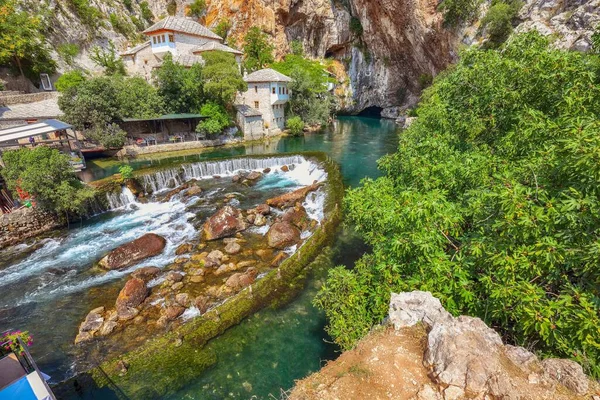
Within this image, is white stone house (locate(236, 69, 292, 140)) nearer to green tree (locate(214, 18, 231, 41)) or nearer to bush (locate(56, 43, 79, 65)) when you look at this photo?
green tree (locate(214, 18, 231, 41))

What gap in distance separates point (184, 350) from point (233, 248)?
6365mm

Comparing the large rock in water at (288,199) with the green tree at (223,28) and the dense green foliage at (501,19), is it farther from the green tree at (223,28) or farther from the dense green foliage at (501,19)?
the green tree at (223,28)

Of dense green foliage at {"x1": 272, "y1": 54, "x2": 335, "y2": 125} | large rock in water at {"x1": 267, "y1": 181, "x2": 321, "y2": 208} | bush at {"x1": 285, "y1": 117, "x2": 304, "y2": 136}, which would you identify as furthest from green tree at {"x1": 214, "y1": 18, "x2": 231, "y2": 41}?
large rock in water at {"x1": 267, "y1": 181, "x2": 321, "y2": 208}

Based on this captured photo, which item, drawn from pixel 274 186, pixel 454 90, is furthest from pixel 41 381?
pixel 274 186

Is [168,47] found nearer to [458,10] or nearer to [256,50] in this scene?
[256,50]

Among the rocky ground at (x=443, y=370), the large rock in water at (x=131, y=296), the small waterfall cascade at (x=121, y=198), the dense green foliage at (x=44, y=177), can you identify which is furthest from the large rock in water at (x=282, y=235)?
the small waterfall cascade at (x=121, y=198)

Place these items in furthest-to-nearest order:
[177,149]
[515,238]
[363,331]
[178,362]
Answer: [177,149], [178,362], [363,331], [515,238]

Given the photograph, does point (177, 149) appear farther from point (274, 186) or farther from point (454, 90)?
point (454, 90)

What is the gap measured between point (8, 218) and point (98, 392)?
554 inches

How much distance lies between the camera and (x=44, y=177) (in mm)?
16344

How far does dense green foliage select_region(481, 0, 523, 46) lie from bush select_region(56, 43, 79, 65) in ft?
176

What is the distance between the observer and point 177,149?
33.3 metres

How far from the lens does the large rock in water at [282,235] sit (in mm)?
15875

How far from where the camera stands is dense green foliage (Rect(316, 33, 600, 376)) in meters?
4.62
